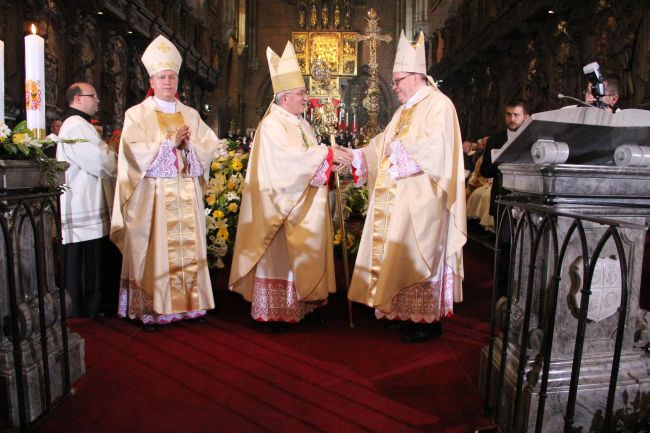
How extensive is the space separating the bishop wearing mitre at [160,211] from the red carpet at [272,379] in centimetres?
23

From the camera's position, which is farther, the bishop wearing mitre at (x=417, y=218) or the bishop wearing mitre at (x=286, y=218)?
the bishop wearing mitre at (x=286, y=218)

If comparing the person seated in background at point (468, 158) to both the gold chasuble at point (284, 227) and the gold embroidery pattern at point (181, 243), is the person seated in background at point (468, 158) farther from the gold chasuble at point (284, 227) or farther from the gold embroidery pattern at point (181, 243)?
Result: the gold embroidery pattern at point (181, 243)

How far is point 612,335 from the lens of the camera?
7.04 ft

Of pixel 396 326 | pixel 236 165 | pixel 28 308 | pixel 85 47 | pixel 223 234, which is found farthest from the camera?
pixel 85 47

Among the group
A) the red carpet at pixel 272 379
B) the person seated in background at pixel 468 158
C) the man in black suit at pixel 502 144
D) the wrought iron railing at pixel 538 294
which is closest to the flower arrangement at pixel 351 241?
the red carpet at pixel 272 379

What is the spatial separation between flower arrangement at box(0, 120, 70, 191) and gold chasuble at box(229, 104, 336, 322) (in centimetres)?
162

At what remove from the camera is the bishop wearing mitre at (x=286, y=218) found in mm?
3750

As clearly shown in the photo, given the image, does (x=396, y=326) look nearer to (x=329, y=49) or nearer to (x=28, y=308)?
(x=28, y=308)

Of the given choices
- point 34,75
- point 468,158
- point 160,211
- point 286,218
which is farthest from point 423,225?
point 468,158

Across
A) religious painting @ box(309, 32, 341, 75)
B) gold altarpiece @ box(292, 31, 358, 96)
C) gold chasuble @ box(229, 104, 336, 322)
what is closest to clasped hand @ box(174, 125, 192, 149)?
gold chasuble @ box(229, 104, 336, 322)

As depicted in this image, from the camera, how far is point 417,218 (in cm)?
345

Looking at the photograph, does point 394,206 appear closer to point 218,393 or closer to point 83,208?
point 218,393

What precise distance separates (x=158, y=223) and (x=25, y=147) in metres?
1.58

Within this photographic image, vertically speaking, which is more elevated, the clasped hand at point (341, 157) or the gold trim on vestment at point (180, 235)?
the clasped hand at point (341, 157)
